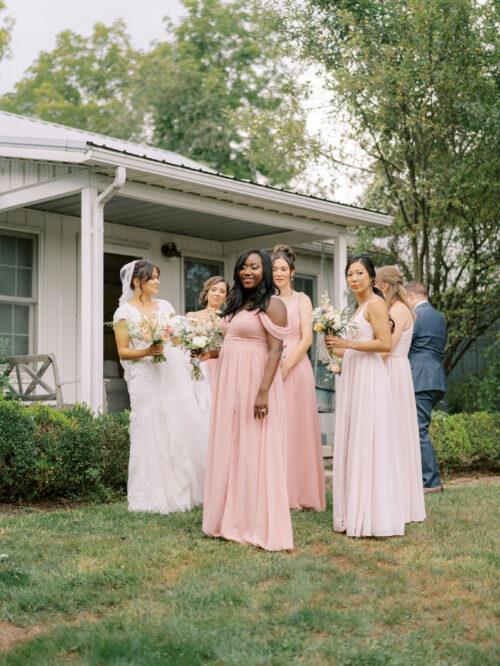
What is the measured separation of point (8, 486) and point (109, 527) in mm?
2014

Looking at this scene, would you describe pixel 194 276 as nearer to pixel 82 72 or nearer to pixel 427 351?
pixel 427 351

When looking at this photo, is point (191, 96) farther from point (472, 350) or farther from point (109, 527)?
point (109, 527)

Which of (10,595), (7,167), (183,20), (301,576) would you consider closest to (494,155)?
(7,167)

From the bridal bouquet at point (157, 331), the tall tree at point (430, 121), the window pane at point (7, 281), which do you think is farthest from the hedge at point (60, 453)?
the tall tree at point (430, 121)

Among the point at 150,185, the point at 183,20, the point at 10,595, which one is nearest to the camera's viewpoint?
the point at 10,595

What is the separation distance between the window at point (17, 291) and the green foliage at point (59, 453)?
295cm

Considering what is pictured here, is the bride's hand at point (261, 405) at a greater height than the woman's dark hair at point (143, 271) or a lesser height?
A: lesser

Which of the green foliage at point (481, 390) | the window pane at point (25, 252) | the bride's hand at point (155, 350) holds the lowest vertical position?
the green foliage at point (481, 390)

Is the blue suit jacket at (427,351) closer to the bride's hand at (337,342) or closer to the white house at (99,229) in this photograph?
the bride's hand at (337,342)

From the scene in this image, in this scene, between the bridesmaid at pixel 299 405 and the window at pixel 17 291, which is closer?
the bridesmaid at pixel 299 405

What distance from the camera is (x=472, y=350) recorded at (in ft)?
56.9

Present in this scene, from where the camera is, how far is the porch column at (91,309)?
31.2ft

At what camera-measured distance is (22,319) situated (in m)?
11.5

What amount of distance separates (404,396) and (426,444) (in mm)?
2030
